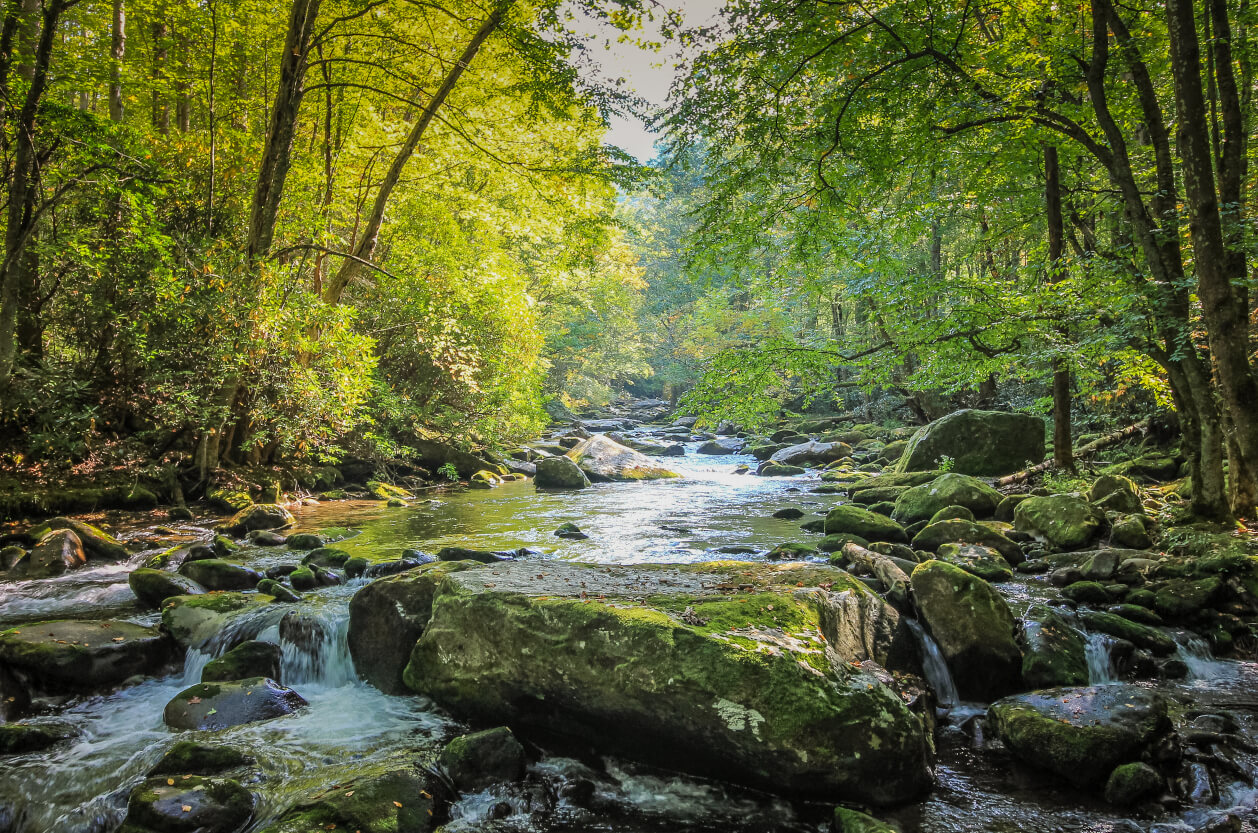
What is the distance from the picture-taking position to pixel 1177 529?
21.2 ft

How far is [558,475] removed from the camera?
15.9m

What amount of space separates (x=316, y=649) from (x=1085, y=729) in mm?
5773

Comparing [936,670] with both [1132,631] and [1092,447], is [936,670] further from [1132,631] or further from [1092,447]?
[1092,447]

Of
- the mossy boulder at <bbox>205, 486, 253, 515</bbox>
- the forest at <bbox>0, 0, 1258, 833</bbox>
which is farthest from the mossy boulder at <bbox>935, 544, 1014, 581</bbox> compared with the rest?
the mossy boulder at <bbox>205, 486, 253, 515</bbox>

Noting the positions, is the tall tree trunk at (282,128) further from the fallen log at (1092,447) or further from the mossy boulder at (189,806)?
the fallen log at (1092,447)

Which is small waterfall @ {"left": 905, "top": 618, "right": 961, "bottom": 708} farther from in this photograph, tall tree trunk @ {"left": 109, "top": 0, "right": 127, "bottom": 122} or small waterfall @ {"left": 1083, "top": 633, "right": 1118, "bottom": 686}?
tall tree trunk @ {"left": 109, "top": 0, "right": 127, "bottom": 122}

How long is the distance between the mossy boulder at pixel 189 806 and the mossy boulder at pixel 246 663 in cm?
168

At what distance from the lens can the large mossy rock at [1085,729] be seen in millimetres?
3432

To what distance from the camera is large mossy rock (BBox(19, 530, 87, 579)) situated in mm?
7141

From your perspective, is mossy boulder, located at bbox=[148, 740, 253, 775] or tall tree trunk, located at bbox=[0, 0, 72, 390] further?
tall tree trunk, located at bbox=[0, 0, 72, 390]

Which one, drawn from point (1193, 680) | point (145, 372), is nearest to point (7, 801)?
point (1193, 680)

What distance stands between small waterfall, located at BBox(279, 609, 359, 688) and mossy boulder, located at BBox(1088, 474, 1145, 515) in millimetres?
9425

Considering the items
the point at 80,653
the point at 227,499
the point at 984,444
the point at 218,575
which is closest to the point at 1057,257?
the point at 984,444

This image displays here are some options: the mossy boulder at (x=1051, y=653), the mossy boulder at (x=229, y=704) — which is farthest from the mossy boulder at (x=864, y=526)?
the mossy boulder at (x=229, y=704)
